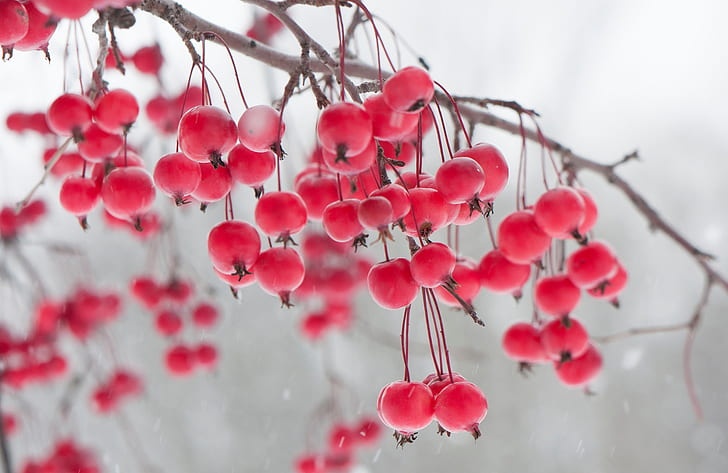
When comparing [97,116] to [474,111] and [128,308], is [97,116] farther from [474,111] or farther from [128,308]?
[128,308]

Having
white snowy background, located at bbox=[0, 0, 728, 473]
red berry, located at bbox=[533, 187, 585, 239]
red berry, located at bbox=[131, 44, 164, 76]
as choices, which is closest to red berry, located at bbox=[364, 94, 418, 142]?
red berry, located at bbox=[533, 187, 585, 239]

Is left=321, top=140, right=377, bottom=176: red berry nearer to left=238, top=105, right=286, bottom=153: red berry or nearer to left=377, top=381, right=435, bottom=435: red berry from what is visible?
left=238, top=105, right=286, bottom=153: red berry

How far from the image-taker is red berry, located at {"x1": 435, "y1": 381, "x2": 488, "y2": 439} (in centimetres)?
55

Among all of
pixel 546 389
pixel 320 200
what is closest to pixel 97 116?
pixel 320 200

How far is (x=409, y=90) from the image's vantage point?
487 millimetres

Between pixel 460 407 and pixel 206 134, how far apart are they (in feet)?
0.95

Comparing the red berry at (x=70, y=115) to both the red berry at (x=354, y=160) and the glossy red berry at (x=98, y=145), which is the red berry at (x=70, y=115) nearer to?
the glossy red berry at (x=98, y=145)

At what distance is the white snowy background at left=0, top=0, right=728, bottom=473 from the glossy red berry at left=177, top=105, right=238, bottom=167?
8.92 feet

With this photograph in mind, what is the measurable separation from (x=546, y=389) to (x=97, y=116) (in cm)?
318

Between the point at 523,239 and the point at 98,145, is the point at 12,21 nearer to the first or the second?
the point at 98,145

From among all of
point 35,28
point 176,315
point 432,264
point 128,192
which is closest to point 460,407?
point 432,264

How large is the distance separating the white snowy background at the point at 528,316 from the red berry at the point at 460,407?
2.65 meters

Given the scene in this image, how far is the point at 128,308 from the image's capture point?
3572 mm

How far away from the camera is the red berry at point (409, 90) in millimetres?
488
